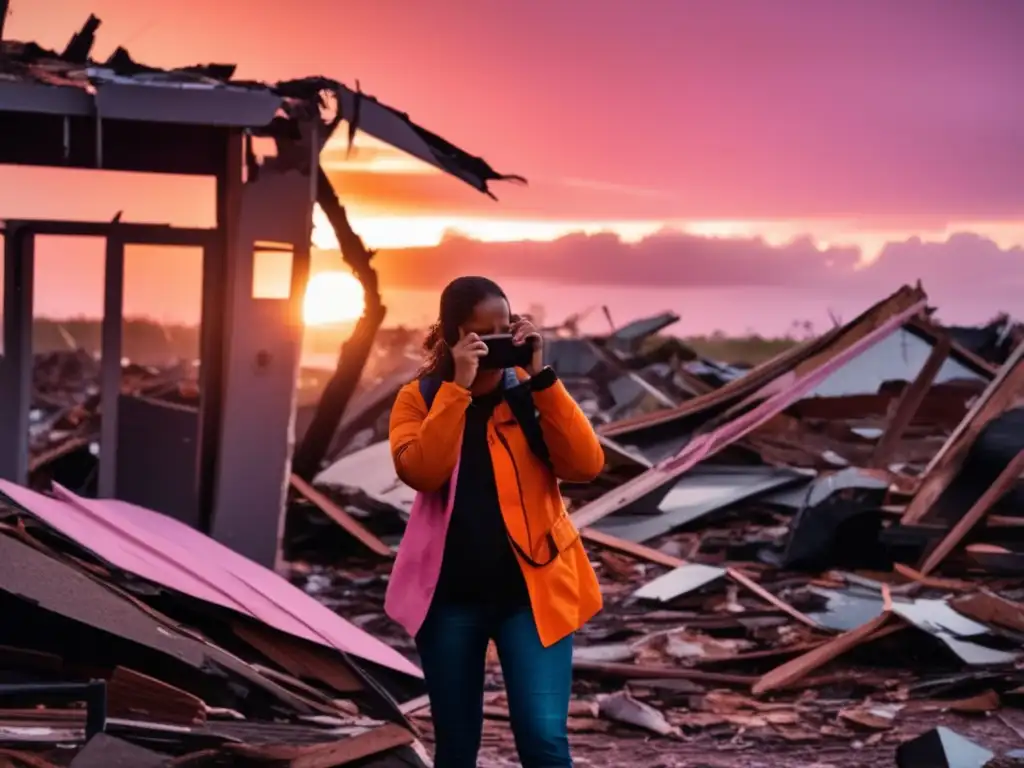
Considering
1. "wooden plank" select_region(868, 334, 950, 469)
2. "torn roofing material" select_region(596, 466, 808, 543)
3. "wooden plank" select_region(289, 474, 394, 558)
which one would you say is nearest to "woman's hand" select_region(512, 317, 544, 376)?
"wooden plank" select_region(289, 474, 394, 558)

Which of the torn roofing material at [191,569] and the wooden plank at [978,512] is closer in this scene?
the torn roofing material at [191,569]

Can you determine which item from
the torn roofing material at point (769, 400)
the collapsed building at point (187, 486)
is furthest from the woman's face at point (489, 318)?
the torn roofing material at point (769, 400)

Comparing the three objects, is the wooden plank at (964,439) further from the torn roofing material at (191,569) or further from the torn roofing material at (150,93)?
the torn roofing material at (191,569)

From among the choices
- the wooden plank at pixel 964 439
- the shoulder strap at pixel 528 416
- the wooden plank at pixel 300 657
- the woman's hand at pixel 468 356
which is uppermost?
the woman's hand at pixel 468 356

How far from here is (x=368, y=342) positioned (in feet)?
42.2

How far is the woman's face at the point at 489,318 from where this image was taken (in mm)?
3879

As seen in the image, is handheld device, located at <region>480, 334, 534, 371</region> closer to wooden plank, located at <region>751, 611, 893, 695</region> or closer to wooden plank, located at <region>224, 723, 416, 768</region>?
wooden plank, located at <region>224, 723, 416, 768</region>

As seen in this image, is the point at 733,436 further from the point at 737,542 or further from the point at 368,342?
the point at 368,342

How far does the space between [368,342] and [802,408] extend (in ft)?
21.9

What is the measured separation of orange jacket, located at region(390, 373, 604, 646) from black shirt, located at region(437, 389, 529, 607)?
33mm

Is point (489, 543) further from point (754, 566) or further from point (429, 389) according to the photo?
point (754, 566)

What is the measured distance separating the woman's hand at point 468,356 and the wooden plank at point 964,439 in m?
8.15

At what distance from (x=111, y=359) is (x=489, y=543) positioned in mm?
7271

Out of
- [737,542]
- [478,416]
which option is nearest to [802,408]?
[737,542]
